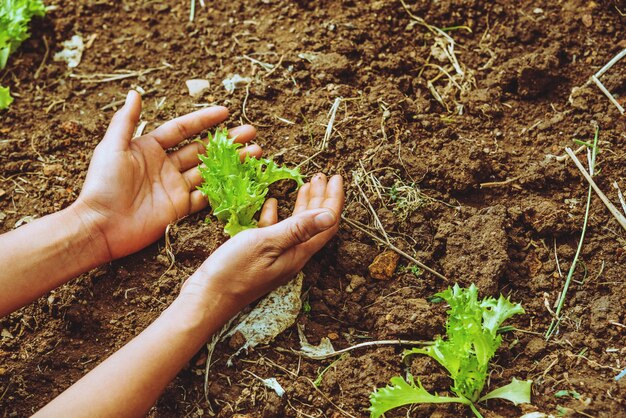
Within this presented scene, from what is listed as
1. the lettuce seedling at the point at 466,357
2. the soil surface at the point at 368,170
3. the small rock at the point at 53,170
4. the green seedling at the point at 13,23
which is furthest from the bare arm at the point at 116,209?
the lettuce seedling at the point at 466,357

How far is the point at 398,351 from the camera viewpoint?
2.90m

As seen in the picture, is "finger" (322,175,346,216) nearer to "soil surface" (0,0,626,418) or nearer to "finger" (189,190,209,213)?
"soil surface" (0,0,626,418)

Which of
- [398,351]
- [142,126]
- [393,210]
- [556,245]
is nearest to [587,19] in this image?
[556,245]

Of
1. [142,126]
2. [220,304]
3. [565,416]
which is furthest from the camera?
[142,126]

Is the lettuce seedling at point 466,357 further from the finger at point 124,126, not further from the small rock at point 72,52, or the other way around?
the small rock at point 72,52

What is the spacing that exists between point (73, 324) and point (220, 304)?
2.85ft

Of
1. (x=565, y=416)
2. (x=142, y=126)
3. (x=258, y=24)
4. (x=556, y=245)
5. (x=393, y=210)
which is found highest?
(x=258, y=24)

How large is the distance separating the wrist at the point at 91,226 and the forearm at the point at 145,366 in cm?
61

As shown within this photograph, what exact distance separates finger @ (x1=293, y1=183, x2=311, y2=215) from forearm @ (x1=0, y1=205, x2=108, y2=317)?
1.02 m

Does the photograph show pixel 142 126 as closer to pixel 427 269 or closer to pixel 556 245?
pixel 427 269

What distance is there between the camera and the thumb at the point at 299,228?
2697 millimetres

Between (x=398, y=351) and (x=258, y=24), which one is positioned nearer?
(x=398, y=351)

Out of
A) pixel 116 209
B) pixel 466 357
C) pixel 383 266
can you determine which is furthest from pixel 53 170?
pixel 466 357

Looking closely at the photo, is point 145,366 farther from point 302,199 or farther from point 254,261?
point 302,199
